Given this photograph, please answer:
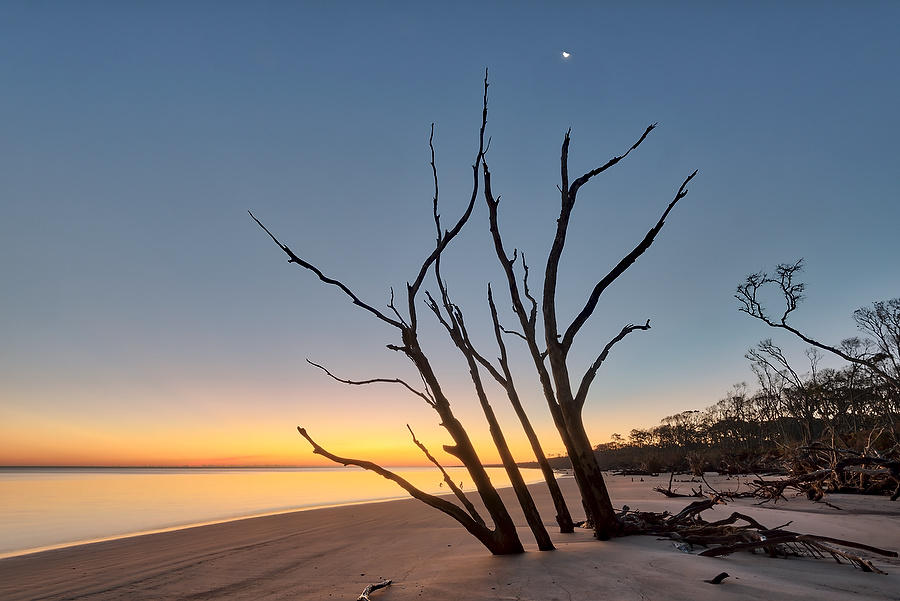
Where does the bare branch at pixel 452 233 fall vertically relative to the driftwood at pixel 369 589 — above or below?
above

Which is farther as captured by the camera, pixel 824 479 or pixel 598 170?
pixel 824 479

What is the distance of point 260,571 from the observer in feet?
16.7

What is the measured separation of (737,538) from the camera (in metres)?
4.23

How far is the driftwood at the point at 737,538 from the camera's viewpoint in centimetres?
360

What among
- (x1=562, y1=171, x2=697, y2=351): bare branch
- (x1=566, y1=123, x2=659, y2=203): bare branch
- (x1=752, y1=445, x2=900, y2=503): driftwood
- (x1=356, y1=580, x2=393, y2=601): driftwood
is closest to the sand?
(x1=356, y1=580, x2=393, y2=601): driftwood

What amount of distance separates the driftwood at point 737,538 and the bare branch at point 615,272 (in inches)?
82.9

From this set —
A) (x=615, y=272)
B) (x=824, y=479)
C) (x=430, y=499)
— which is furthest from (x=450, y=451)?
(x=824, y=479)

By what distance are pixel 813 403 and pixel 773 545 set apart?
152ft

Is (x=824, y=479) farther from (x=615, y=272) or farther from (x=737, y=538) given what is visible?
(x=615, y=272)

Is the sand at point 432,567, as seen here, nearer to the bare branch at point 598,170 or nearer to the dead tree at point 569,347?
the dead tree at point 569,347

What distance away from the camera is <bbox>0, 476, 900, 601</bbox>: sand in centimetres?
297

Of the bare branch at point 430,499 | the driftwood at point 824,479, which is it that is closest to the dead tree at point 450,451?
the bare branch at point 430,499

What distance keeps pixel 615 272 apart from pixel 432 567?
11.5 ft

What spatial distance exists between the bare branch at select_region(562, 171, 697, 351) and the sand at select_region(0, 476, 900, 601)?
2.13 metres
